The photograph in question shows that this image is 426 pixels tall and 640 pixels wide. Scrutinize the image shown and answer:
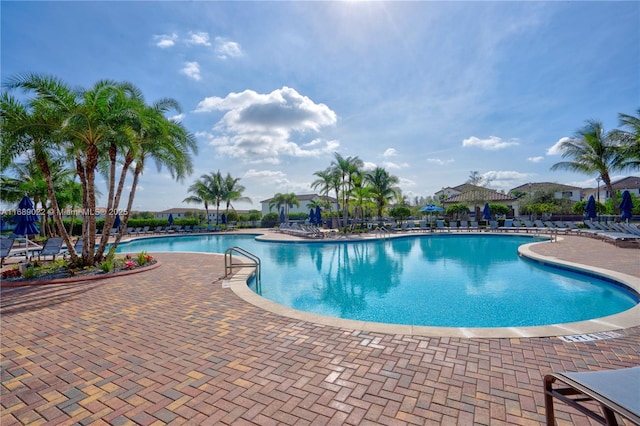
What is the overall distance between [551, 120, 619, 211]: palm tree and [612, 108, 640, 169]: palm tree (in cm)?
38

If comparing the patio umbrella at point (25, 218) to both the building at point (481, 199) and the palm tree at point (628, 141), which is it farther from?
the building at point (481, 199)

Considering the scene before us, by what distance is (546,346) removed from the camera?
3879 millimetres

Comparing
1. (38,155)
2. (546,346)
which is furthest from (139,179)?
(546,346)

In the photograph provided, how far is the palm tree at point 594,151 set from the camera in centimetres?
2030

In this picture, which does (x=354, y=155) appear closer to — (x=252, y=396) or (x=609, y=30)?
(x=609, y=30)

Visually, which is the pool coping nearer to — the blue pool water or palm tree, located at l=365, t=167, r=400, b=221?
the blue pool water

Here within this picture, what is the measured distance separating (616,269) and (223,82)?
15866 millimetres

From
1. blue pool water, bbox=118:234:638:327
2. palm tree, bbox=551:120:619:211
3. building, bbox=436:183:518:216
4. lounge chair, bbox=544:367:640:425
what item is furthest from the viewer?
building, bbox=436:183:518:216

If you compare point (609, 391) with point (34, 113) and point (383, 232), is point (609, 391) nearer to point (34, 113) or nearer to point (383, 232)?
point (34, 113)

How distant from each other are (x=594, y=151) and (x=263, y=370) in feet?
89.2

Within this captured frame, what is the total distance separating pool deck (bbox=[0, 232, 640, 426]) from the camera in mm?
2676

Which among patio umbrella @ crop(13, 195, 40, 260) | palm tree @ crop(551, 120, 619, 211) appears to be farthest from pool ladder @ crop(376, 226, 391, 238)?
patio umbrella @ crop(13, 195, 40, 260)

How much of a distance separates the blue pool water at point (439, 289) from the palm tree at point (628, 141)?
11.8 metres

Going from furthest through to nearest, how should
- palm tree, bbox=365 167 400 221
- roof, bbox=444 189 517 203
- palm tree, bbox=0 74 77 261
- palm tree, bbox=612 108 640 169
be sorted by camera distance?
roof, bbox=444 189 517 203 → palm tree, bbox=365 167 400 221 → palm tree, bbox=612 108 640 169 → palm tree, bbox=0 74 77 261
